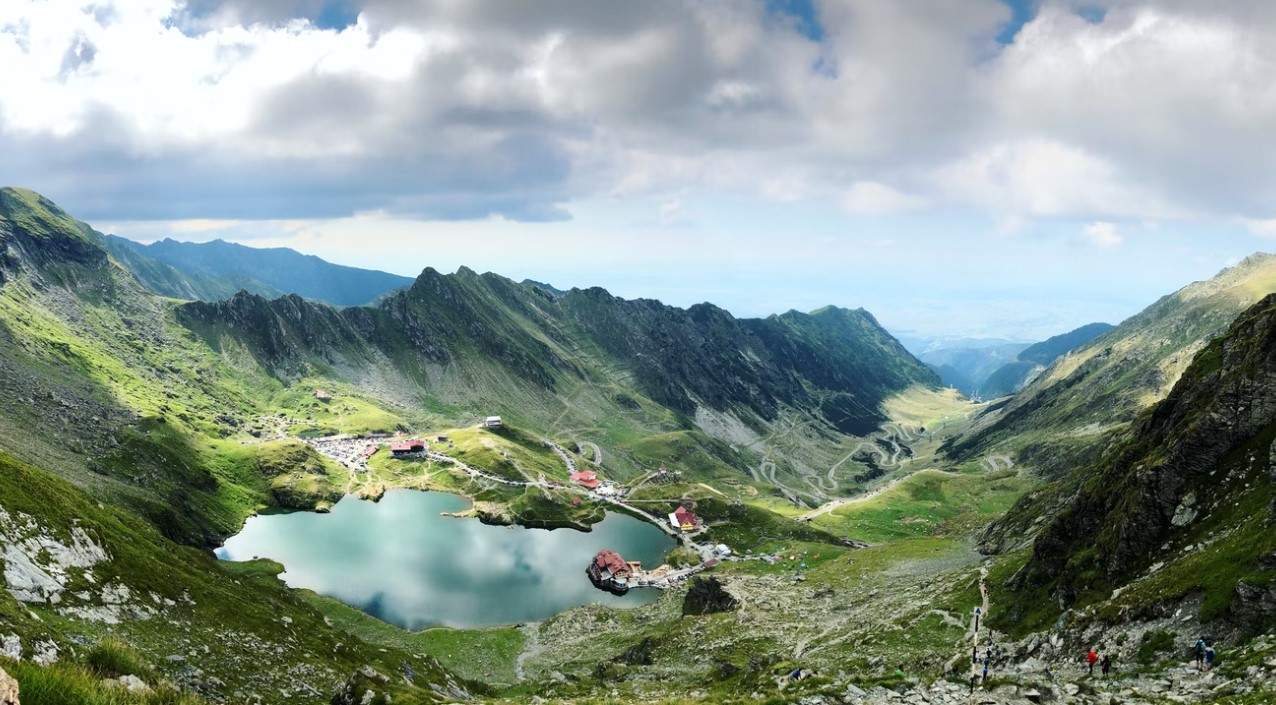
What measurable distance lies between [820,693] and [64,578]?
2076 inches

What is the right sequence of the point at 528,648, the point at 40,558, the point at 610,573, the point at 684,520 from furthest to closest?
the point at 684,520, the point at 610,573, the point at 528,648, the point at 40,558

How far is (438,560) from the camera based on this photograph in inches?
6324

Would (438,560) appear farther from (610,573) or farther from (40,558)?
(40,558)

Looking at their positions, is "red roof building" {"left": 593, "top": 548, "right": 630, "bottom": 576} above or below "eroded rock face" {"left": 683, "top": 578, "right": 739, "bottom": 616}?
above

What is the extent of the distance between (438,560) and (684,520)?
70526mm

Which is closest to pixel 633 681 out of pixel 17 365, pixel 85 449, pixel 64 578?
pixel 64 578

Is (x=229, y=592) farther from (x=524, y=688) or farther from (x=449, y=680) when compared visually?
(x=524, y=688)

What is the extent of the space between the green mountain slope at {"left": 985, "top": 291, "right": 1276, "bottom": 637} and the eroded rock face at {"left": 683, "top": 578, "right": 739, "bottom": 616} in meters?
47.7

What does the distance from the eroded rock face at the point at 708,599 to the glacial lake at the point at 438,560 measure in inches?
1132

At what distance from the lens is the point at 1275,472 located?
1773 inches

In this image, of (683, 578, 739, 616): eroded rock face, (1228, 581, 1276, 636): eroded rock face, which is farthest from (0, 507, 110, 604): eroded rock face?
(683, 578, 739, 616): eroded rock face

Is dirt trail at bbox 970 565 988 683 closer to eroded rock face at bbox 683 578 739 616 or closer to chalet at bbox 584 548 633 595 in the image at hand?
eroded rock face at bbox 683 578 739 616

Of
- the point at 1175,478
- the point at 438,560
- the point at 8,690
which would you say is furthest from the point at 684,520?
the point at 8,690

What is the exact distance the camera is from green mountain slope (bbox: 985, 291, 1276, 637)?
39219mm
